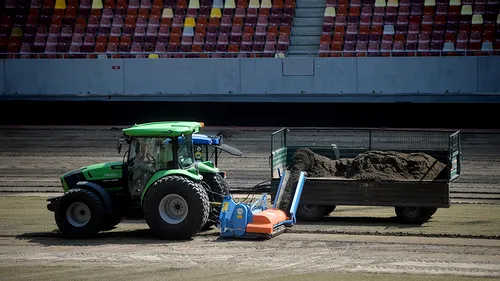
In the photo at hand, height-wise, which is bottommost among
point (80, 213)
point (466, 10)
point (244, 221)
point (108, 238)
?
point (108, 238)

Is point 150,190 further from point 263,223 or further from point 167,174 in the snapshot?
point 263,223

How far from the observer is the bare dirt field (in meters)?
12.0

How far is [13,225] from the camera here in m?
16.2

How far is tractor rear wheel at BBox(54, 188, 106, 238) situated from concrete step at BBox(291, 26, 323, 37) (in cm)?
1863

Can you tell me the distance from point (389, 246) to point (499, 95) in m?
15.3

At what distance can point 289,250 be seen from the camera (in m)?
13.4

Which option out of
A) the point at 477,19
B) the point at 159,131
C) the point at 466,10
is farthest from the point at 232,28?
the point at 159,131

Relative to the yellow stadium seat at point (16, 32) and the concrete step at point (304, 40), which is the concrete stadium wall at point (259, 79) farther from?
the yellow stadium seat at point (16, 32)

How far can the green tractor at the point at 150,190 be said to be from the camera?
14117 mm

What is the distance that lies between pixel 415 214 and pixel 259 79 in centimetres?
1435

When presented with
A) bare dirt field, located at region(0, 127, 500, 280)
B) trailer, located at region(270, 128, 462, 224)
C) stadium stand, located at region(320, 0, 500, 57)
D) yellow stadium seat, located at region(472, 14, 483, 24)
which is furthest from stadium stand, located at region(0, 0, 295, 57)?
trailer, located at region(270, 128, 462, 224)

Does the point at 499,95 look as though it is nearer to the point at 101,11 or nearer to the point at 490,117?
the point at 490,117

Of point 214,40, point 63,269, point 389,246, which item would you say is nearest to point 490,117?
point 214,40

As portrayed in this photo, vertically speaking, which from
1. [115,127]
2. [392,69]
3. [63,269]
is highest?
[392,69]
